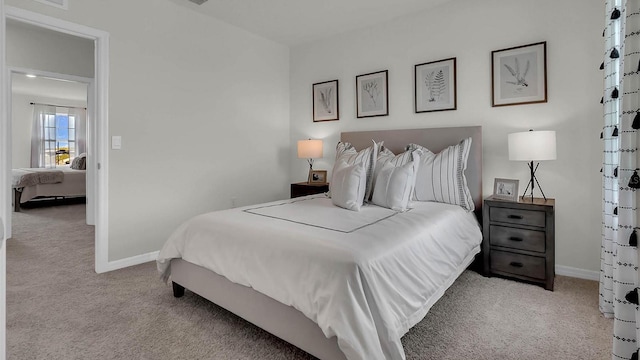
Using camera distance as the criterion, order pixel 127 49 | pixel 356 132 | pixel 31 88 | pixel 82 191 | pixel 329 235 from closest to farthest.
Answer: pixel 329 235
pixel 127 49
pixel 356 132
pixel 82 191
pixel 31 88

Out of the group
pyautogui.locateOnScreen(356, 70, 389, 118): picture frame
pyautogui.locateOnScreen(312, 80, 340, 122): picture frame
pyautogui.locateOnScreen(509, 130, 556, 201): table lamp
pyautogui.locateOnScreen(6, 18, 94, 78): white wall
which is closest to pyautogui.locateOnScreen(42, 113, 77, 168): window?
pyautogui.locateOnScreen(6, 18, 94, 78): white wall

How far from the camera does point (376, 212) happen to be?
2.50m

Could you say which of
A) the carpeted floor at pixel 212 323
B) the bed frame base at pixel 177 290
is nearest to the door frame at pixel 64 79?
the carpeted floor at pixel 212 323

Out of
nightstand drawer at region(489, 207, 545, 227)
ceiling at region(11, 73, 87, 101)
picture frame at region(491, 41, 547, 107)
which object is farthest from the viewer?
ceiling at region(11, 73, 87, 101)

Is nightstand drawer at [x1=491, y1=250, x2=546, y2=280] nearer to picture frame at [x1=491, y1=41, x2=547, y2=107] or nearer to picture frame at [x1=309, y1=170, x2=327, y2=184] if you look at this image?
picture frame at [x1=491, y1=41, x2=547, y2=107]

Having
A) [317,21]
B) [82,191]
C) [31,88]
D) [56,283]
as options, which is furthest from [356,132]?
[31,88]

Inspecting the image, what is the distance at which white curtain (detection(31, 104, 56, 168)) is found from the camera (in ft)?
27.9

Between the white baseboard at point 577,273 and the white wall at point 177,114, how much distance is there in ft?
11.1

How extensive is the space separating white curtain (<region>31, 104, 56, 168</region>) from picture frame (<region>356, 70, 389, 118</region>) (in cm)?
879

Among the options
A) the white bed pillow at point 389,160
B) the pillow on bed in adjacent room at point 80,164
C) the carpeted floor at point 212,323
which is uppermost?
the pillow on bed in adjacent room at point 80,164

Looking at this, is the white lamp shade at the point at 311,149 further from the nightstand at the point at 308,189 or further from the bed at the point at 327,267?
the bed at the point at 327,267

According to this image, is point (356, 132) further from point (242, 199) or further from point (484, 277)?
point (484, 277)

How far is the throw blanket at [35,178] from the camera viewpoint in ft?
19.9

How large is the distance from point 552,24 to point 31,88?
9.91 m
